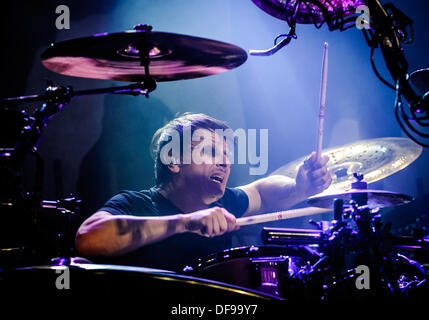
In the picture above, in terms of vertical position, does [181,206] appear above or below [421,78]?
below

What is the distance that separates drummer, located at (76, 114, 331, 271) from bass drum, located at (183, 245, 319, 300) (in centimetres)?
45

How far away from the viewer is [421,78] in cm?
120

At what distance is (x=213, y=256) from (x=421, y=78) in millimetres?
1065

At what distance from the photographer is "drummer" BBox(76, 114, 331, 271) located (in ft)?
8.02

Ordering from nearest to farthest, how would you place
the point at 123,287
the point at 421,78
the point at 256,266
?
the point at 123,287, the point at 421,78, the point at 256,266

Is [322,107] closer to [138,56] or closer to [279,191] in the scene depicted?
[279,191]

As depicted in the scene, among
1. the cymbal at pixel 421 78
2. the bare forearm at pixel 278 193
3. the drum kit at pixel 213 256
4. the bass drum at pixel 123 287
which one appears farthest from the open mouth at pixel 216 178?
the bass drum at pixel 123 287

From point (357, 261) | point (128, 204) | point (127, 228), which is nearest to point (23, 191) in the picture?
point (357, 261)

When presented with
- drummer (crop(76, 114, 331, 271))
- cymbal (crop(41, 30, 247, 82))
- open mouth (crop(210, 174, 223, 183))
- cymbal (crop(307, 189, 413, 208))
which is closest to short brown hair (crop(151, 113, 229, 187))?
drummer (crop(76, 114, 331, 271))

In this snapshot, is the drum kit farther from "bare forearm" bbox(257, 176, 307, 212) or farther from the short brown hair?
the short brown hair

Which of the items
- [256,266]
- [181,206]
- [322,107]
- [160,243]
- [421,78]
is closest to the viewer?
[421,78]

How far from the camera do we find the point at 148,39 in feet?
4.09
